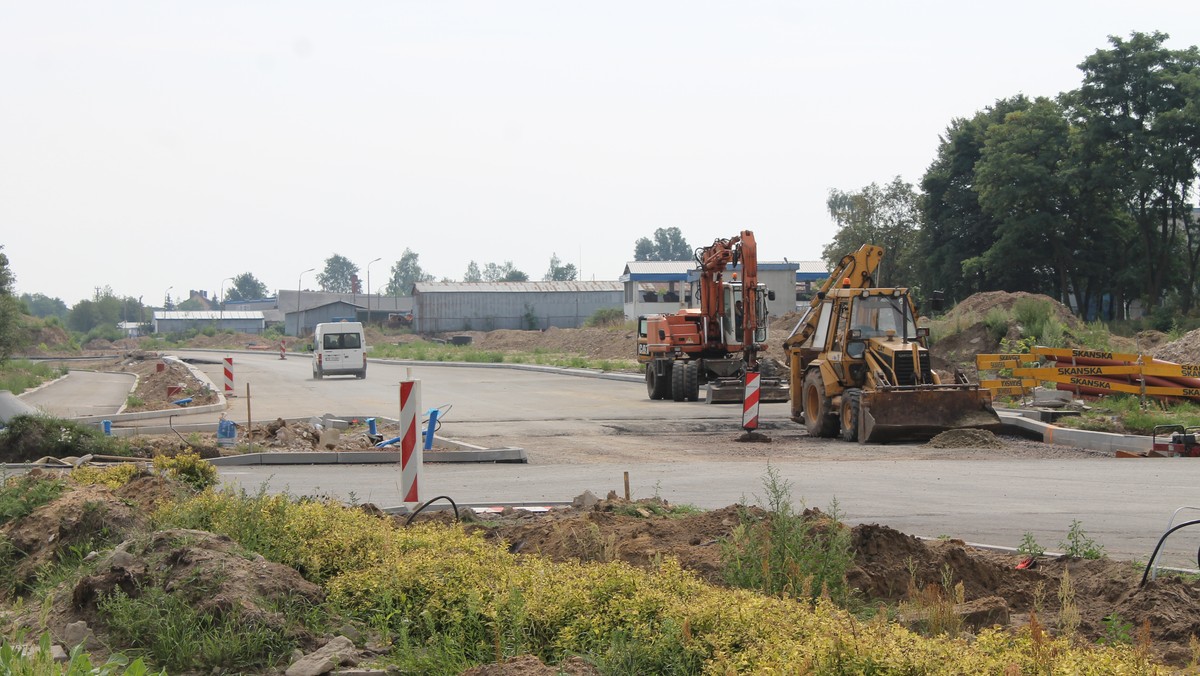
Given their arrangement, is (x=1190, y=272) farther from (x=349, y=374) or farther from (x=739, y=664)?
(x=739, y=664)

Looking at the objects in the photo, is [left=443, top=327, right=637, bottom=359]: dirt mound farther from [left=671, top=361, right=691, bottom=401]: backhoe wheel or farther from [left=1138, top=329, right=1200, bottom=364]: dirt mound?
[left=1138, top=329, right=1200, bottom=364]: dirt mound

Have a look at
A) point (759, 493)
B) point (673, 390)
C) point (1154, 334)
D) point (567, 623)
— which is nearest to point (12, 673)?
point (567, 623)

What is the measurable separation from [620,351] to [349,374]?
20395 millimetres

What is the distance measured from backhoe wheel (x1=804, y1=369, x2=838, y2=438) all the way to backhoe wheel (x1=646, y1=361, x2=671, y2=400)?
362 inches

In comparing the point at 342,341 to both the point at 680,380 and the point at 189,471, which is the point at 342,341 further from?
the point at 189,471

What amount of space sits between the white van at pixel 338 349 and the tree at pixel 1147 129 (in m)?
32.6

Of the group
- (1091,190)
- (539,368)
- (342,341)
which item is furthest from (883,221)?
(342,341)

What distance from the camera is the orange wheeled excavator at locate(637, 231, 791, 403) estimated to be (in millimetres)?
29234

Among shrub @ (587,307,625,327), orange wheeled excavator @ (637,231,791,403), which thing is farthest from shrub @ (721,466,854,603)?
shrub @ (587,307,625,327)

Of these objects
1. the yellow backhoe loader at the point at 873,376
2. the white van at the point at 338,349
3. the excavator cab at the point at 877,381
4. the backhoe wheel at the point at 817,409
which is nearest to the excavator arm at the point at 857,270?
the yellow backhoe loader at the point at 873,376

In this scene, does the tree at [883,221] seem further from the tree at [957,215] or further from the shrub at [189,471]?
the shrub at [189,471]

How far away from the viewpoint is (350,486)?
1423cm

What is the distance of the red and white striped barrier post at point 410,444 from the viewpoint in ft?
36.6

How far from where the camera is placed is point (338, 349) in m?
46.0
